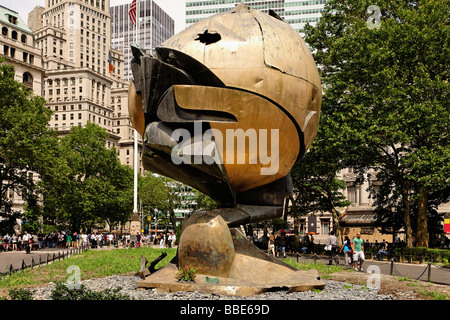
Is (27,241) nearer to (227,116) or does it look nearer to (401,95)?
(401,95)

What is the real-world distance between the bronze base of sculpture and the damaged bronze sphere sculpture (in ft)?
0.08

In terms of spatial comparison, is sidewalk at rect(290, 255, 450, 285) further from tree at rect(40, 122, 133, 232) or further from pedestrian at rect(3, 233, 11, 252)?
tree at rect(40, 122, 133, 232)

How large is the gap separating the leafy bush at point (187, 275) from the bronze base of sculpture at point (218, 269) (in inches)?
3.9

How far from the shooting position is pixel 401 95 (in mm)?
26000

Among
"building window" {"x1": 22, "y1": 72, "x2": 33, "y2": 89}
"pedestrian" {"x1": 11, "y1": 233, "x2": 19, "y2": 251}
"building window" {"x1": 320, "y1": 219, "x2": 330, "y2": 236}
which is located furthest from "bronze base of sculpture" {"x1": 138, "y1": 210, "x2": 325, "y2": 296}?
"building window" {"x1": 22, "y1": 72, "x2": 33, "y2": 89}

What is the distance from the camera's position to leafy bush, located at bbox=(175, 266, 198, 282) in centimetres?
1080

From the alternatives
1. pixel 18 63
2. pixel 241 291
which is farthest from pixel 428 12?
pixel 18 63

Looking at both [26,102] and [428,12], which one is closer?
[428,12]

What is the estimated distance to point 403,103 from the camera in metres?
25.5

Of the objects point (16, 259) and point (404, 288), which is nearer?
point (404, 288)

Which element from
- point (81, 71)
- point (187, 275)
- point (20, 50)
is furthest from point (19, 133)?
point (81, 71)

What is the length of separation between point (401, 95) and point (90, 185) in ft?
110
